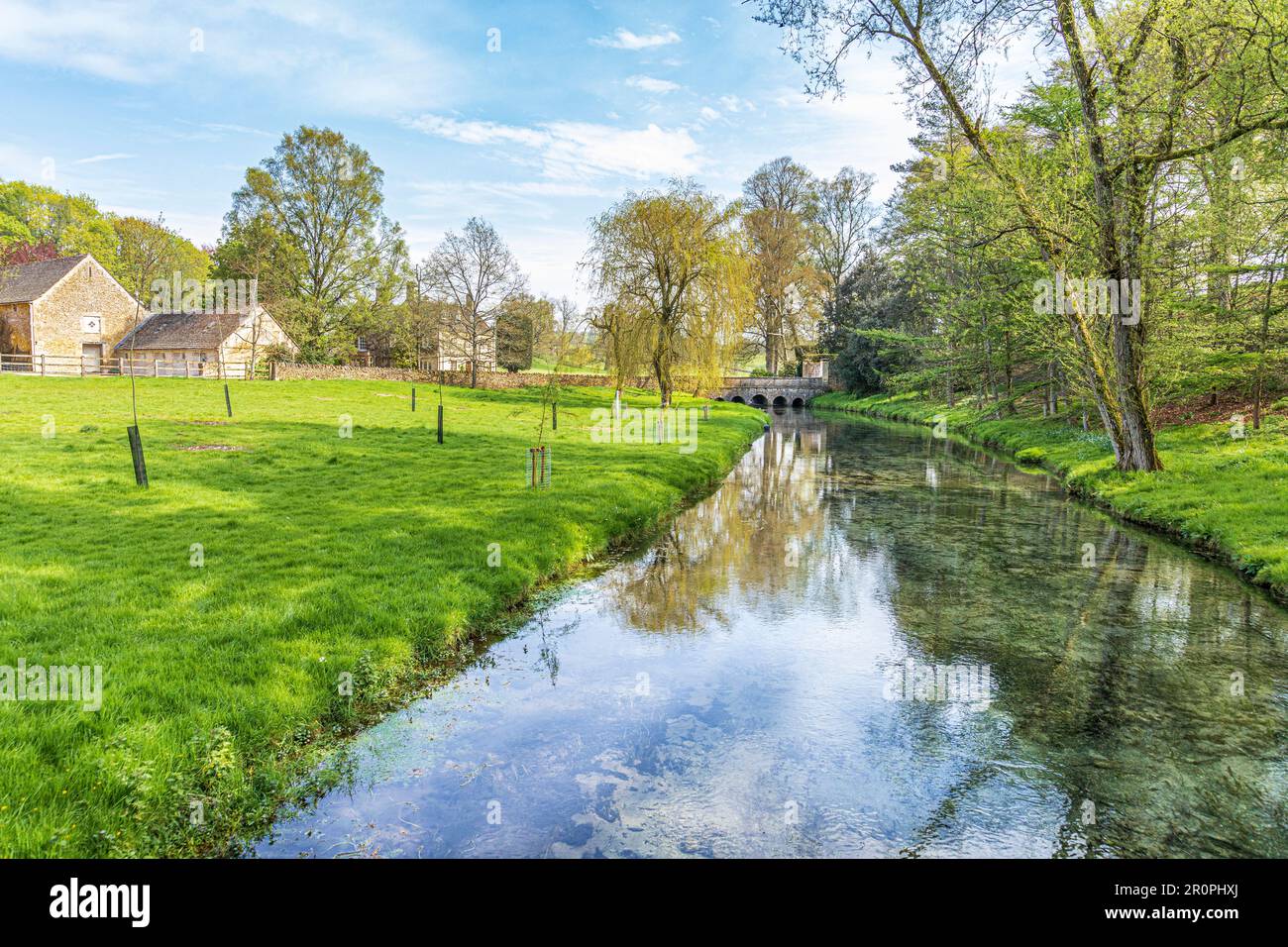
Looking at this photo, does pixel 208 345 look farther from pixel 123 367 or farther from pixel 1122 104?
pixel 1122 104

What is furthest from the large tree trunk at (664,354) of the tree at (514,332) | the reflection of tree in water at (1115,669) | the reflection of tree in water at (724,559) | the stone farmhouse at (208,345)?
the stone farmhouse at (208,345)

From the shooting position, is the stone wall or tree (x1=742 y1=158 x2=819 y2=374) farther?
tree (x1=742 y1=158 x2=819 y2=374)

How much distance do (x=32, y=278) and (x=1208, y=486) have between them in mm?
63725

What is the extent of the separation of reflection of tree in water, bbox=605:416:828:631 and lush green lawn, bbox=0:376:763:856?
1.09m

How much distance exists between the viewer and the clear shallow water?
4660mm

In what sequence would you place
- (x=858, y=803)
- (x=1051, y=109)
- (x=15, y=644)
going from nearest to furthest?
1. (x=858, y=803)
2. (x=15, y=644)
3. (x=1051, y=109)

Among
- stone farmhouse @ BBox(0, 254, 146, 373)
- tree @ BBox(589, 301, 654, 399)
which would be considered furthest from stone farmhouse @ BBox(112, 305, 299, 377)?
tree @ BBox(589, 301, 654, 399)

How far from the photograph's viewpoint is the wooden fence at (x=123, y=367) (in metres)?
43.1

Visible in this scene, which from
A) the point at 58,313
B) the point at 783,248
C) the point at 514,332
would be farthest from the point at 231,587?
the point at 783,248

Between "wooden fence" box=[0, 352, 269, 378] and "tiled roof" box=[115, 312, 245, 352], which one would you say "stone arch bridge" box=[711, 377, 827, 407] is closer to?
"wooden fence" box=[0, 352, 269, 378]

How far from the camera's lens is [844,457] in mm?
27391

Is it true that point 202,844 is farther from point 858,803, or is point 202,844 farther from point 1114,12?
point 1114,12

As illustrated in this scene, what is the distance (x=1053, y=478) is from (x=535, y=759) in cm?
2062
